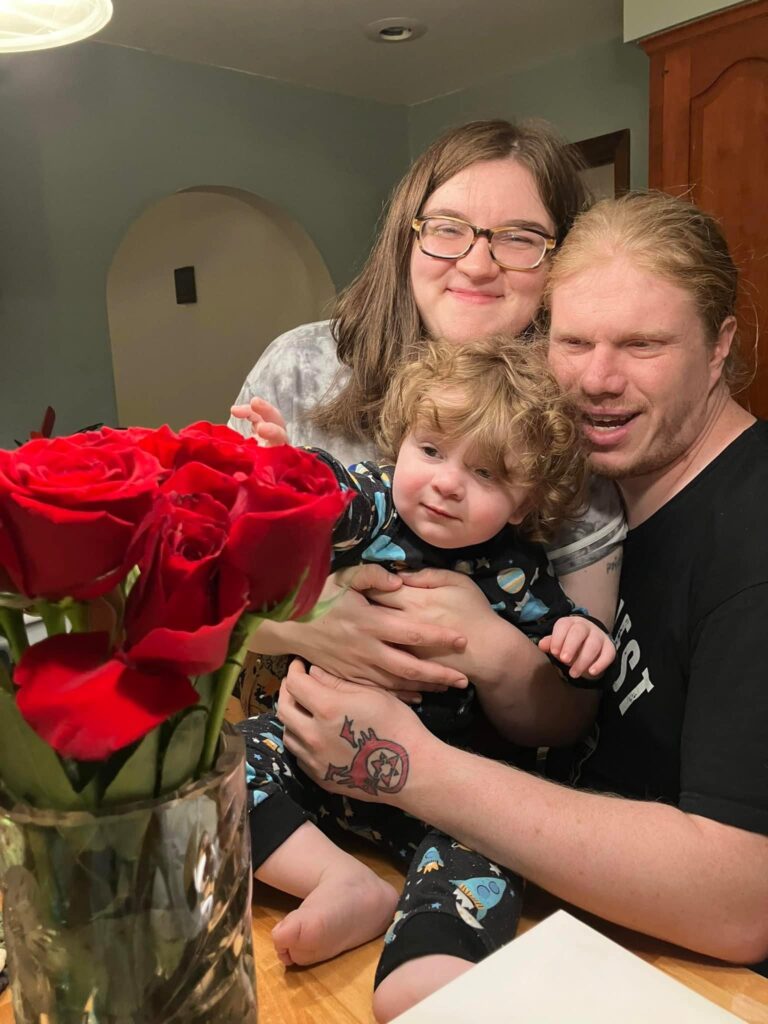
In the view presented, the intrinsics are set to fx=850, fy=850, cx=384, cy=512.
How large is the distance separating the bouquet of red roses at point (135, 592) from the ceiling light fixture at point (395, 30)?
3302mm

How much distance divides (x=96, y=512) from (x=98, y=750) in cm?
12

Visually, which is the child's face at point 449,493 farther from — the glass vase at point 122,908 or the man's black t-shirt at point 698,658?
the glass vase at point 122,908

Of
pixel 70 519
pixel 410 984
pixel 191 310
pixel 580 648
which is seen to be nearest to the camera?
pixel 70 519

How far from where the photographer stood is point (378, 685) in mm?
1140

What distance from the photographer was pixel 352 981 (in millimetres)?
839

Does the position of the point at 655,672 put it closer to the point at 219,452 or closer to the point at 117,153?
the point at 219,452

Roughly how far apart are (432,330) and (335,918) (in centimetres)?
96

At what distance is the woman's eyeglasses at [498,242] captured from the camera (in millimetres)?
1390

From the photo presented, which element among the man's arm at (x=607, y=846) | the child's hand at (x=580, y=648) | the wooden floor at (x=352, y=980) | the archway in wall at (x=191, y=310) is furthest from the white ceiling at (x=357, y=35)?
the wooden floor at (x=352, y=980)

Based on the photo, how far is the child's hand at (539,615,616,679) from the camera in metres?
1.08

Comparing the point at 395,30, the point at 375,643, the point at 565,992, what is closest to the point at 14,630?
the point at 565,992

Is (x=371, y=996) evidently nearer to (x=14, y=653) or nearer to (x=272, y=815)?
(x=272, y=815)

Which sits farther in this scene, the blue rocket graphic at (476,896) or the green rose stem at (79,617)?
the blue rocket graphic at (476,896)

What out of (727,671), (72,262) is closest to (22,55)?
(72,262)
